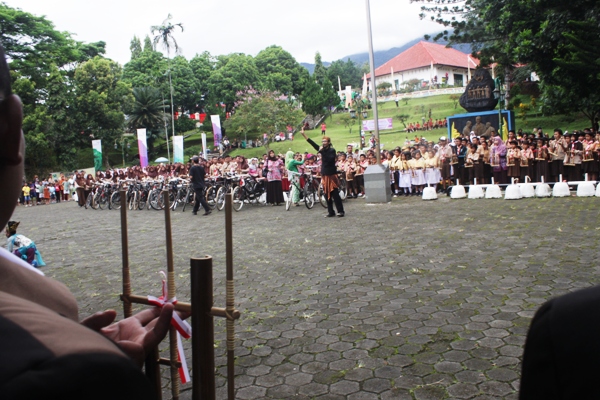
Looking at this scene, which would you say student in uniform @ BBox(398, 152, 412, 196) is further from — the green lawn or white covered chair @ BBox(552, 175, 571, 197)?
the green lawn

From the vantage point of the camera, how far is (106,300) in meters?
5.79

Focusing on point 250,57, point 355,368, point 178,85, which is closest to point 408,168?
point 355,368

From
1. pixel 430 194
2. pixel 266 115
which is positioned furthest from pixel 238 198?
pixel 266 115

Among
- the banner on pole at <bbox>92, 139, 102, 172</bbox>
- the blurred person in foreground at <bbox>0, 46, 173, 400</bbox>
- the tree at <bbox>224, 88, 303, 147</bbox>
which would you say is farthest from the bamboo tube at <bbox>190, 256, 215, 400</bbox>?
the tree at <bbox>224, 88, 303, 147</bbox>

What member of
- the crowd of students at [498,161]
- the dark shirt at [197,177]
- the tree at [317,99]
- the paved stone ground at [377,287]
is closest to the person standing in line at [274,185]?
the dark shirt at [197,177]

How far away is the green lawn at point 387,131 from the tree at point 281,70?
30.1 feet

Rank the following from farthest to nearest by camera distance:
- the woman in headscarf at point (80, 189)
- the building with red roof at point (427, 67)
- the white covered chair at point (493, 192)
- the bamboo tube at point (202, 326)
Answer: the building with red roof at point (427, 67) → the woman in headscarf at point (80, 189) → the white covered chair at point (493, 192) → the bamboo tube at point (202, 326)

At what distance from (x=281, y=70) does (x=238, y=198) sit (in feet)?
189

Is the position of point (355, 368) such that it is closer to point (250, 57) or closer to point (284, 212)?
point (284, 212)

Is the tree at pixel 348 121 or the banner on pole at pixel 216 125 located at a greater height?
the tree at pixel 348 121

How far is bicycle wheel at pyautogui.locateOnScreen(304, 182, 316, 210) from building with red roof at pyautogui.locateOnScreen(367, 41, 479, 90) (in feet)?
207

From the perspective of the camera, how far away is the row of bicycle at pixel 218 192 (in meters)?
14.7

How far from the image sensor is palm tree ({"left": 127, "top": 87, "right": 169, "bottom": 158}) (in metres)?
52.4

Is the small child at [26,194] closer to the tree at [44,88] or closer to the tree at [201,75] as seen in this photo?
the tree at [44,88]
